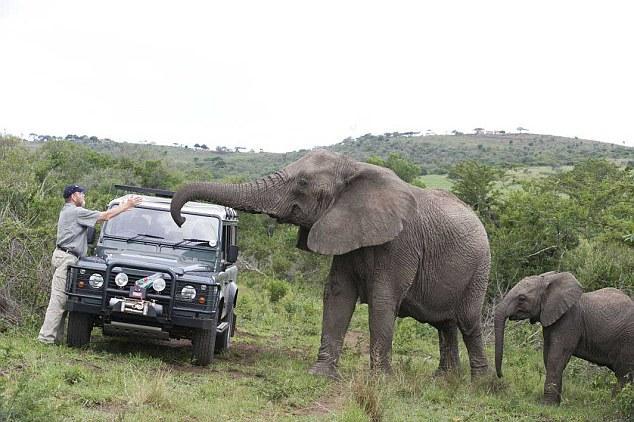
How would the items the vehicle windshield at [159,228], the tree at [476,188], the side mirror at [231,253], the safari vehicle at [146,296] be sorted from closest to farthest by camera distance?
the safari vehicle at [146,296] < the vehicle windshield at [159,228] < the side mirror at [231,253] < the tree at [476,188]

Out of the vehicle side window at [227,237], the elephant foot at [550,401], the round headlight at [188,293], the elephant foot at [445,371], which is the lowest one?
the elephant foot at [445,371]

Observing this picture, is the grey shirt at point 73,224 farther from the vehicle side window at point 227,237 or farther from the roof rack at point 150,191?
the vehicle side window at point 227,237

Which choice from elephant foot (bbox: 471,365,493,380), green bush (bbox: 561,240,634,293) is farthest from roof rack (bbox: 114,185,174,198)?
green bush (bbox: 561,240,634,293)

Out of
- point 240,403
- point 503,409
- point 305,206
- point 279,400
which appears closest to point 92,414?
point 240,403

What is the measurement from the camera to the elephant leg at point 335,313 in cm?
1047

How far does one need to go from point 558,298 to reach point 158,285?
4.75 metres

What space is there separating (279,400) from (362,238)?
7.62 feet

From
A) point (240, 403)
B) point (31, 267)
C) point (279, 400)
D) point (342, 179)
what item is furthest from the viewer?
point (31, 267)

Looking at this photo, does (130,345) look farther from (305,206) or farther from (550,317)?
(550,317)

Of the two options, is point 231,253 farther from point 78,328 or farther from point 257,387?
point 257,387

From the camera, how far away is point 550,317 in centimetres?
1066

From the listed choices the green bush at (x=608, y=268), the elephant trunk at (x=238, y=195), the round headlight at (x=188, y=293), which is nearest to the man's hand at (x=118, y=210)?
the elephant trunk at (x=238, y=195)

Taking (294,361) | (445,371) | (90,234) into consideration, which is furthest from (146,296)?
(445,371)

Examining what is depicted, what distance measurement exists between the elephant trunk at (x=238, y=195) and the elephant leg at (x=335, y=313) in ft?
4.25
